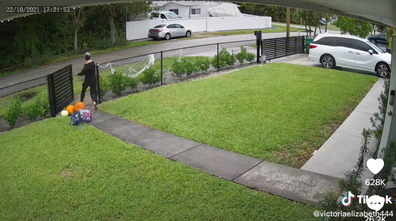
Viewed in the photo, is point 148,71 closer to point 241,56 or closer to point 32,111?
point 32,111

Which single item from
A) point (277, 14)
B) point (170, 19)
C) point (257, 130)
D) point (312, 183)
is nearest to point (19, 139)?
point (257, 130)

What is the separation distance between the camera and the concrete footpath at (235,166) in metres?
6.45

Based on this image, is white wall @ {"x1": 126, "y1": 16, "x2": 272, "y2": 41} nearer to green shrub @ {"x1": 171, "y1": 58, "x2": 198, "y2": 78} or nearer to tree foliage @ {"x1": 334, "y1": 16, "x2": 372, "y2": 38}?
tree foliage @ {"x1": 334, "y1": 16, "x2": 372, "y2": 38}

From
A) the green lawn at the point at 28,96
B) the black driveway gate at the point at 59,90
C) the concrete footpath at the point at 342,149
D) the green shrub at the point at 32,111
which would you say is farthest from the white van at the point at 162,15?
the concrete footpath at the point at 342,149

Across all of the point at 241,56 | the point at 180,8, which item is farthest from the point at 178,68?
the point at 180,8

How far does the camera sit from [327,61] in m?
18.0

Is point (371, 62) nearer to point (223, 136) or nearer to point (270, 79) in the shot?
point (270, 79)

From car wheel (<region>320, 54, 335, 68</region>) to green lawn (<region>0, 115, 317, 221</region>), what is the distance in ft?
41.3

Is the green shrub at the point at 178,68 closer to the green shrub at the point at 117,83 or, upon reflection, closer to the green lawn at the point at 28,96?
the green shrub at the point at 117,83

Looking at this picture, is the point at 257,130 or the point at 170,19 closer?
the point at 257,130

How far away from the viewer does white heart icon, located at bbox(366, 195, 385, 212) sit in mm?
3665

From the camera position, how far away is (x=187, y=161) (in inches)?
303

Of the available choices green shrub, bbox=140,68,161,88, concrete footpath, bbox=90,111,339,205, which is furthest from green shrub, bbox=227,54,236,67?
concrete footpath, bbox=90,111,339,205

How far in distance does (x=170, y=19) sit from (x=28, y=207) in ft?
109
